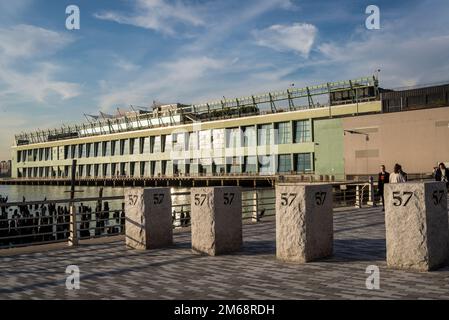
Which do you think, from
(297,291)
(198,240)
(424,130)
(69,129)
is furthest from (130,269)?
(69,129)

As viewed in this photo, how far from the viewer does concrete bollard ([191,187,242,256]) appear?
35.2 feet

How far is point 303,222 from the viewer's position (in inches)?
366

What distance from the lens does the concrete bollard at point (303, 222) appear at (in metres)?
9.31

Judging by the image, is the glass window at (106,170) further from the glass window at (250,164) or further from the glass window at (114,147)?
the glass window at (250,164)

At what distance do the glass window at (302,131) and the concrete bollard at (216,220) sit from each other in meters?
58.7

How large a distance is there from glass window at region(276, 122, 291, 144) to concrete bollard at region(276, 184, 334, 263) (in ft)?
203

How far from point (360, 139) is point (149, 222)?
1814 inches

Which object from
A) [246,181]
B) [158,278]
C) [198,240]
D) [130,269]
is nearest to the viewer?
[158,278]

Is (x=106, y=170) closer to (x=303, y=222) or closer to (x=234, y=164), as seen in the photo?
(x=234, y=164)

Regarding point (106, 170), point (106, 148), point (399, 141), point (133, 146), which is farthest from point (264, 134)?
point (106, 170)

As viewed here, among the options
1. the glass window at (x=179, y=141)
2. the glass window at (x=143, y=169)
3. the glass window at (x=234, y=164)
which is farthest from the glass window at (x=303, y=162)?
the glass window at (x=143, y=169)
